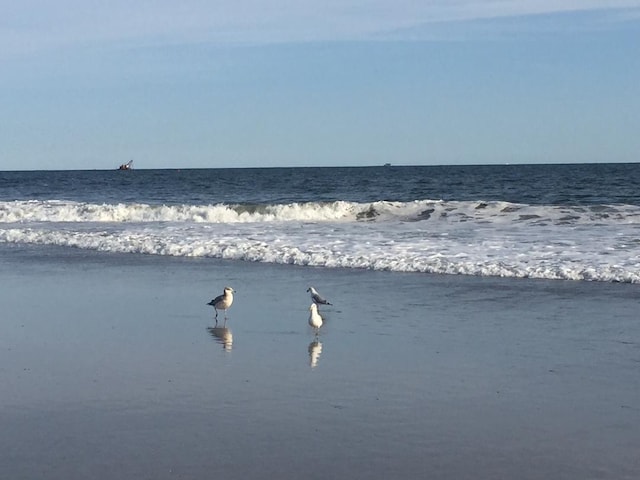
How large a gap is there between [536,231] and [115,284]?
10.7 m

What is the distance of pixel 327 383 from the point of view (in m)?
8.23

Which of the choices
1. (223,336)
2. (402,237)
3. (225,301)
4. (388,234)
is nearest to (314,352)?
(223,336)

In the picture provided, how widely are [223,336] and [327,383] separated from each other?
99.2 inches

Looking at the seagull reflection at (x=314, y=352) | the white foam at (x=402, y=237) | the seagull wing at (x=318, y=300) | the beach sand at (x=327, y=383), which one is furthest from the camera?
the white foam at (x=402, y=237)

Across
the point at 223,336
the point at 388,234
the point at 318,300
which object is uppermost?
the point at 388,234

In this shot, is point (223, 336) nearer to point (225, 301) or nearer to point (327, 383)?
point (225, 301)

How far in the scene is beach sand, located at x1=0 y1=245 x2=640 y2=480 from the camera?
623 centimetres

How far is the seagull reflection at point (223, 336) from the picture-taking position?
10.0 meters

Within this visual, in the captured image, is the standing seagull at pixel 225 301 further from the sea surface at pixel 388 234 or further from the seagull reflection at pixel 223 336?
the sea surface at pixel 388 234

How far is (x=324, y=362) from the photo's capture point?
29.9ft

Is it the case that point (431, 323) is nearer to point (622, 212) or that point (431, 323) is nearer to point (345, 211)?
point (622, 212)

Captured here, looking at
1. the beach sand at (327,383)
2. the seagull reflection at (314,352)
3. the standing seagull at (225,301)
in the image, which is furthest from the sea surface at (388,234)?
the seagull reflection at (314,352)

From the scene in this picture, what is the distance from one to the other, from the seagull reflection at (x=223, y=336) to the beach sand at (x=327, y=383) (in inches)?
1.3

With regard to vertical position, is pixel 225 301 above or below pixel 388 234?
below
